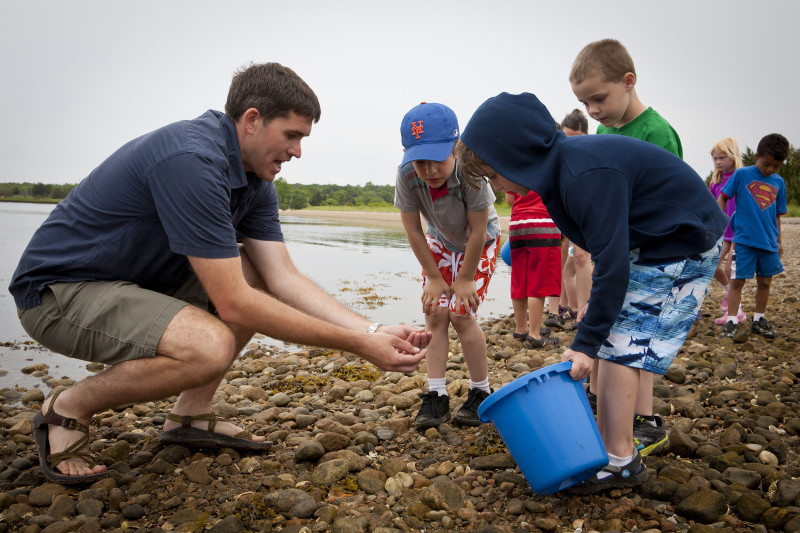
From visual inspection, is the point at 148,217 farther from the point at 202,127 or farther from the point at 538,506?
the point at 538,506

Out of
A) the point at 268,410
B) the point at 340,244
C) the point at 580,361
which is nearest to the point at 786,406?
the point at 580,361

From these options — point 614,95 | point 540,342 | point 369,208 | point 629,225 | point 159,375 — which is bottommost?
point 369,208

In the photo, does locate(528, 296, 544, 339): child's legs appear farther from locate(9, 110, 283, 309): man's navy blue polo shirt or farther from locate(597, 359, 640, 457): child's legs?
locate(9, 110, 283, 309): man's navy blue polo shirt

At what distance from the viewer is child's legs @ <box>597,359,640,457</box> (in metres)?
2.21

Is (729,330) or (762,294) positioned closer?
(729,330)

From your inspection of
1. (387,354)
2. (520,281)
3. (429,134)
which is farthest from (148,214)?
(520,281)

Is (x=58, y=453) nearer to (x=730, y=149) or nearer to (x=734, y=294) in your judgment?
(x=734, y=294)

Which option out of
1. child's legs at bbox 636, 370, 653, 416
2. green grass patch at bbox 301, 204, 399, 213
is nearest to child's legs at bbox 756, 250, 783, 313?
child's legs at bbox 636, 370, 653, 416

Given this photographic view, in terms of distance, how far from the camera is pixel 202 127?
2.43 meters

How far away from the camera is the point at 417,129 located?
9.72ft

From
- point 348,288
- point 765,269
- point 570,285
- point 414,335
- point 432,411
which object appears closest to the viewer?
point 414,335

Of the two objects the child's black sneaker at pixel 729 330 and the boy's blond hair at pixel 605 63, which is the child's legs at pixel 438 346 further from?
the child's black sneaker at pixel 729 330

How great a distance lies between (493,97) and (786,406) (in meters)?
2.34

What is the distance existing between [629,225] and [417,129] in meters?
1.21
